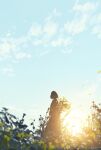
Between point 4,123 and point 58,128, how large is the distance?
65.8 ft

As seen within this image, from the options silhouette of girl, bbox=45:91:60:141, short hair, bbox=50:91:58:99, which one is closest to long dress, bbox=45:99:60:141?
silhouette of girl, bbox=45:91:60:141

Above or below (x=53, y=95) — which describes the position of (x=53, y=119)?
below

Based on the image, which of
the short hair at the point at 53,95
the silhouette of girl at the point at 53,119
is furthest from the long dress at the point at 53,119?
the short hair at the point at 53,95

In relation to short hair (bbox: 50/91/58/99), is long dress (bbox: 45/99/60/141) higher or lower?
lower

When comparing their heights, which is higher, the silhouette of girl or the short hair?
the short hair

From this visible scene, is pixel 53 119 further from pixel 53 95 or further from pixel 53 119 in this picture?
pixel 53 95

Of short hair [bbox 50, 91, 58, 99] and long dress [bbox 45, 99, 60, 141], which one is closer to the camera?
long dress [bbox 45, 99, 60, 141]

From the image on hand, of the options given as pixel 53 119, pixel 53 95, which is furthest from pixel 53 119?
pixel 53 95

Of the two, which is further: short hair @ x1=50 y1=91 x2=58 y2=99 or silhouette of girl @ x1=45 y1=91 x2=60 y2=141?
short hair @ x1=50 y1=91 x2=58 y2=99

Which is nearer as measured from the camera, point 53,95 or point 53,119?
point 53,119

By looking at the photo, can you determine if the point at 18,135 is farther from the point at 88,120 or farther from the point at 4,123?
the point at 88,120

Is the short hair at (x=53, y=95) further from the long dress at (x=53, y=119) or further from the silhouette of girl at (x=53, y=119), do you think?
the long dress at (x=53, y=119)

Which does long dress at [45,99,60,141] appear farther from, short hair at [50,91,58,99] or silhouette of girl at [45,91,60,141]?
short hair at [50,91,58,99]

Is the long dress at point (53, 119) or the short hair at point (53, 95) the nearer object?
the long dress at point (53, 119)
